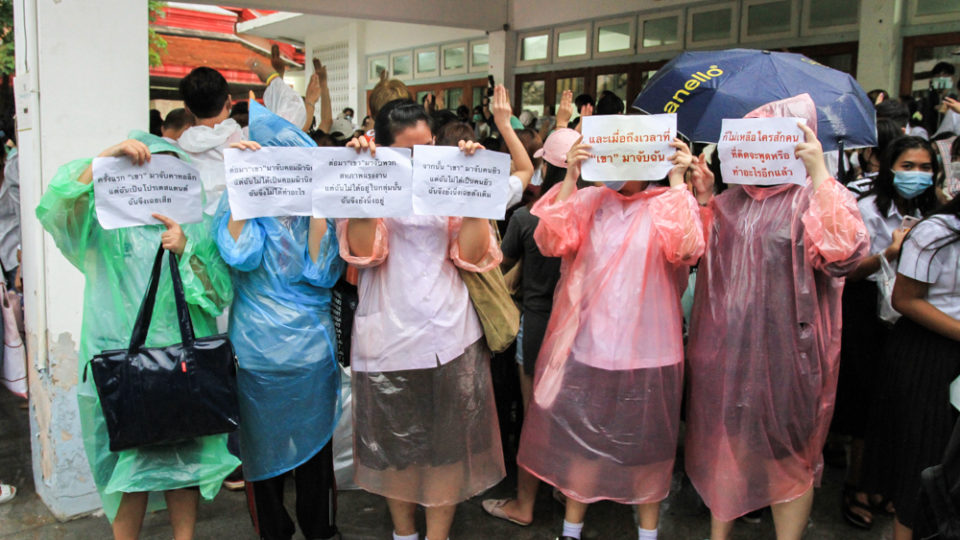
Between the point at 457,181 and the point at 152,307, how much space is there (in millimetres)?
1092

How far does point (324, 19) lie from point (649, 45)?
817 cm

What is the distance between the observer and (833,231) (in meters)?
2.43

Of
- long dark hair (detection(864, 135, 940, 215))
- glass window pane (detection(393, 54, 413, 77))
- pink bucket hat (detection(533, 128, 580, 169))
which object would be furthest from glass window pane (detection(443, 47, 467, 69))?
long dark hair (detection(864, 135, 940, 215))

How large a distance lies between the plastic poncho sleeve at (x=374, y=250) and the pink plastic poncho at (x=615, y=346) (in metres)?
0.61

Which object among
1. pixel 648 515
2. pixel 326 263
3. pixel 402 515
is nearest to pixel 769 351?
pixel 648 515

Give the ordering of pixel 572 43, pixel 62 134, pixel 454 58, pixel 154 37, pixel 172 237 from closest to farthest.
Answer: pixel 172 237 < pixel 62 134 < pixel 572 43 < pixel 454 58 < pixel 154 37

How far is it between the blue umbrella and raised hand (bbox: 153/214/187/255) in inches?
78.0

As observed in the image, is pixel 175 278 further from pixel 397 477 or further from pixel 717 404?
pixel 717 404

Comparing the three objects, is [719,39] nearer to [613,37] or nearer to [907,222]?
[613,37]

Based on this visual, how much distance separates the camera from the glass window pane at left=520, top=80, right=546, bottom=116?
35.9ft

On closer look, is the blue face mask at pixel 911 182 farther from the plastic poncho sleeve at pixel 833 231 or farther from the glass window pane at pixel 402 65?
the glass window pane at pixel 402 65

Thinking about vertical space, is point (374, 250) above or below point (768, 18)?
below

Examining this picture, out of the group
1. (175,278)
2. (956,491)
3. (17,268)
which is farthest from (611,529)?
(17,268)

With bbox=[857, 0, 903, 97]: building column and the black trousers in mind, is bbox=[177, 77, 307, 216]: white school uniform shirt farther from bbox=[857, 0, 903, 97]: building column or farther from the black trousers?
bbox=[857, 0, 903, 97]: building column
